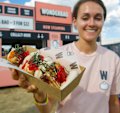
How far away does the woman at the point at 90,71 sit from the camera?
177 centimetres

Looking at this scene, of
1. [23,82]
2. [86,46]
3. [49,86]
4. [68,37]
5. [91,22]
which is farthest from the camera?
[68,37]

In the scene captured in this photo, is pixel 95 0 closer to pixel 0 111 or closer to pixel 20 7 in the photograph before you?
pixel 0 111

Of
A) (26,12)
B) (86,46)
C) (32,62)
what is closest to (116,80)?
(86,46)

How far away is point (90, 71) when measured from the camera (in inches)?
72.0

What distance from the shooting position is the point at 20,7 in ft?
49.3

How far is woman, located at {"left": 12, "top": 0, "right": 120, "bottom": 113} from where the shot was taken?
177cm

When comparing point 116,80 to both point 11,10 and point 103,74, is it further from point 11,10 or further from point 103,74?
point 11,10

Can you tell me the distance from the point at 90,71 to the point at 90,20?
33 centimetres

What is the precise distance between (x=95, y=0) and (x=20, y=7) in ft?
44.6

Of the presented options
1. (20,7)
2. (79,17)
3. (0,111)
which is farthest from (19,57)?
(20,7)

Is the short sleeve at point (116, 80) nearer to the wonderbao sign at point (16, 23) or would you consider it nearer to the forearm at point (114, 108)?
the forearm at point (114, 108)

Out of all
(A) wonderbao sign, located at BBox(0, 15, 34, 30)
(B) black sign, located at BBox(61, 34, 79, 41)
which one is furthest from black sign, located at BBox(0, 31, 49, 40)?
(B) black sign, located at BBox(61, 34, 79, 41)

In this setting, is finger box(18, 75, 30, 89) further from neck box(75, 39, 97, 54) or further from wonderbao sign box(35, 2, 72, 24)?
wonderbao sign box(35, 2, 72, 24)

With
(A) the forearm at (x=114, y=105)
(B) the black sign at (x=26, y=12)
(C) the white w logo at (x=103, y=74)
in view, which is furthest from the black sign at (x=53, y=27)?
(C) the white w logo at (x=103, y=74)
